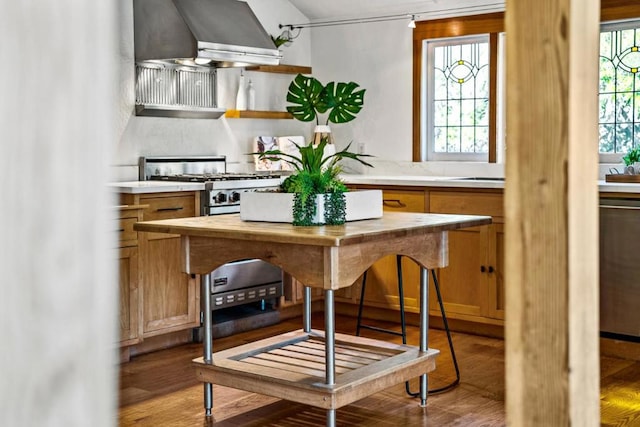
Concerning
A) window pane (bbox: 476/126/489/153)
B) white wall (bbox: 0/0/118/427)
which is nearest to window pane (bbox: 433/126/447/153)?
window pane (bbox: 476/126/489/153)

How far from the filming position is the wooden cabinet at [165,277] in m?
4.72

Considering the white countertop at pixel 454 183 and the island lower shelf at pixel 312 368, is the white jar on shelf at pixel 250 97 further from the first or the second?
the island lower shelf at pixel 312 368

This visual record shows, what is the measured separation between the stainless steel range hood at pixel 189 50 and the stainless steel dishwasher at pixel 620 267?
8.14 feet

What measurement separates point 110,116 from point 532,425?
0.99 m

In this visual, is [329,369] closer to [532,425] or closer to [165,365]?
[165,365]

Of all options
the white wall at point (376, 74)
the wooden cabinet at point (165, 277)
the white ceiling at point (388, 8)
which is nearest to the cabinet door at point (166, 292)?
the wooden cabinet at point (165, 277)

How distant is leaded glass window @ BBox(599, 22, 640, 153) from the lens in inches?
205

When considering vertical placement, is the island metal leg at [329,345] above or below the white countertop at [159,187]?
below

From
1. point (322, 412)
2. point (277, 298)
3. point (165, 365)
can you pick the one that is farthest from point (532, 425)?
point (277, 298)

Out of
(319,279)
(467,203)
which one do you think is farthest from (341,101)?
(319,279)

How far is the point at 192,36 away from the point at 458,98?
195 cm

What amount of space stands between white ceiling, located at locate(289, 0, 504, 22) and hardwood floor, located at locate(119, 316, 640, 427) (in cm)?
241

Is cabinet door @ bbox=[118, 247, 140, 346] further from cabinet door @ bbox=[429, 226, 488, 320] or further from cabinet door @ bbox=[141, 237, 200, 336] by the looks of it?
cabinet door @ bbox=[429, 226, 488, 320]

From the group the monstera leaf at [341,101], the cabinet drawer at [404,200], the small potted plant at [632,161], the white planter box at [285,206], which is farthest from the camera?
the monstera leaf at [341,101]
